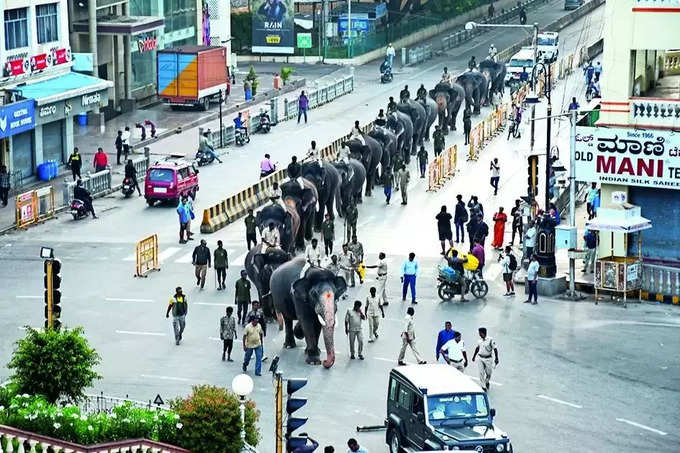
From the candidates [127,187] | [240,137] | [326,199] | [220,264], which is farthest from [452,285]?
[240,137]

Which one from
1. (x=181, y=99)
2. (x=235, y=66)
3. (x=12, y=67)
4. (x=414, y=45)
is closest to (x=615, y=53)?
(x=12, y=67)

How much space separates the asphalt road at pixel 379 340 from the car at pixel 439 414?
1187 mm

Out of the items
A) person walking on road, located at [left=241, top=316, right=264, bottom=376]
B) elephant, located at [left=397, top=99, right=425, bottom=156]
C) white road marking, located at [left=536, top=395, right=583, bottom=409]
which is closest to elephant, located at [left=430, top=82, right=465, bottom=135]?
elephant, located at [left=397, top=99, right=425, bottom=156]

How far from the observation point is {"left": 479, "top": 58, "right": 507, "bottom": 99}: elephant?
80.8m

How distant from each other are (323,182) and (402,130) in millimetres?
11733

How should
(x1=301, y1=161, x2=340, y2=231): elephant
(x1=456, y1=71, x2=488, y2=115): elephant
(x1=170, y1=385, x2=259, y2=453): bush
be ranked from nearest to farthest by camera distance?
1. (x1=170, y1=385, x2=259, y2=453): bush
2. (x1=301, y1=161, x2=340, y2=231): elephant
3. (x1=456, y1=71, x2=488, y2=115): elephant

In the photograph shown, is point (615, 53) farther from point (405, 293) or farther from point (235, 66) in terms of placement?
point (235, 66)

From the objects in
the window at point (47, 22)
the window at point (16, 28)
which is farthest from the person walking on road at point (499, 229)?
the window at point (47, 22)

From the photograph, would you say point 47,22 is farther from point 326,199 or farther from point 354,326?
point 354,326

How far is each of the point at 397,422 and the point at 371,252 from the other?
1831cm

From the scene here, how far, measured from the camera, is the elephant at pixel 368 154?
57.8 meters

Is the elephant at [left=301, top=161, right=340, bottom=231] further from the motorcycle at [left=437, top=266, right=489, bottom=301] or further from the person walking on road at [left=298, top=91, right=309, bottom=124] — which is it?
the person walking on road at [left=298, top=91, right=309, bottom=124]

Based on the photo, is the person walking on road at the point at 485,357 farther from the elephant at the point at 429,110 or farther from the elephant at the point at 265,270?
the elephant at the point at 429,110

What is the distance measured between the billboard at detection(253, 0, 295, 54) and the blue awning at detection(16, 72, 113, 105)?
3277cm
